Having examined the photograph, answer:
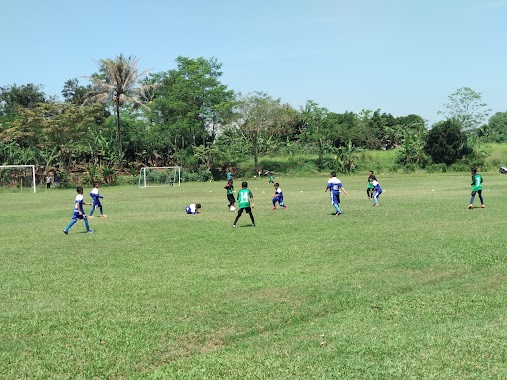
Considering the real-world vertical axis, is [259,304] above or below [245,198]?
below

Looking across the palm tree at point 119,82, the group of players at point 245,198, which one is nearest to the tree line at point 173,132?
the palm tree at point 119,82

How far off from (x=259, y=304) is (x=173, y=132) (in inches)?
2288

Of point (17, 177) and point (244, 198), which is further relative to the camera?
point (17, 177)

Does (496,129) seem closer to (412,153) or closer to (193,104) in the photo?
(412,153)

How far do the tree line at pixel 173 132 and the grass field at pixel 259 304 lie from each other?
1650 inches

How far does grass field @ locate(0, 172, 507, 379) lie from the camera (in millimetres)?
6344

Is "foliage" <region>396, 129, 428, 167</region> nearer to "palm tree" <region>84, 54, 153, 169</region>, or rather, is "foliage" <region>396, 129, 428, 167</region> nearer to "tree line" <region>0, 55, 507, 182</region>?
"tree line" <region>0, 55, 507, 182</region>

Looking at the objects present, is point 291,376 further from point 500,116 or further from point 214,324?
point 500,116

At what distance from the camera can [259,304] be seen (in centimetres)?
892

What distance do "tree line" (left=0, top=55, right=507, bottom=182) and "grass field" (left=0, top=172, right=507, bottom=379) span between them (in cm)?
4190

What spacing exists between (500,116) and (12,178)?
274 ft

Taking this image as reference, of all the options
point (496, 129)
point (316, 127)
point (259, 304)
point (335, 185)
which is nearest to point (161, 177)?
point (316, 127)

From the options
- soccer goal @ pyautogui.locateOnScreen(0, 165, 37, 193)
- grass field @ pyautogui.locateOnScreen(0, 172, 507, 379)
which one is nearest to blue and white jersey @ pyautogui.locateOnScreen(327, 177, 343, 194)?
grass field @ pyautogui.locateOnScreen(0, 172, 507, 379)

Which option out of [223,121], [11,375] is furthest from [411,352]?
[223,121]
